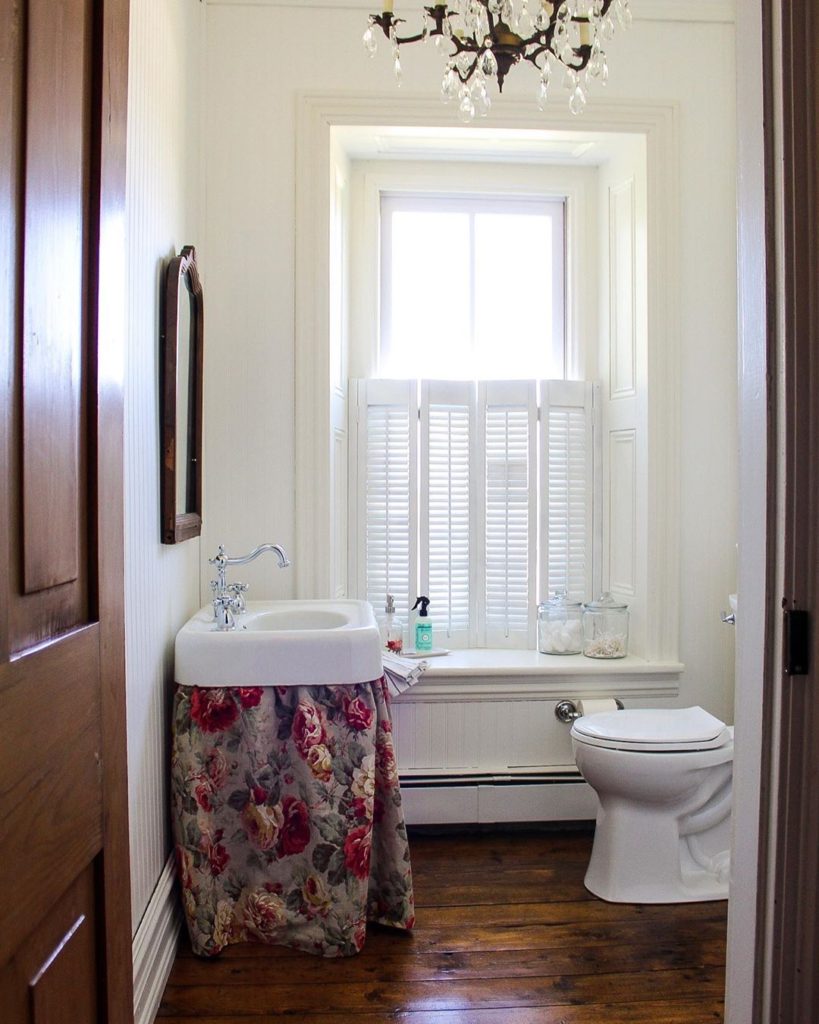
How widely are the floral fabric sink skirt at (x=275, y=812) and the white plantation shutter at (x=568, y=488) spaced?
122 centimetres

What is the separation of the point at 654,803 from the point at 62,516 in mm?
1985

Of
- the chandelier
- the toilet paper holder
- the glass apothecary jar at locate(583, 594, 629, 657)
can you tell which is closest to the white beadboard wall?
the chandelier

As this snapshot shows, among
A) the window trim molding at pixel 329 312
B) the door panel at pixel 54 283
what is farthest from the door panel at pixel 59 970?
the window trim molding at pixel 329 312

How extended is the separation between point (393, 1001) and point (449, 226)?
102 inches

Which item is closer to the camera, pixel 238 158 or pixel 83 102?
pixel 83 102

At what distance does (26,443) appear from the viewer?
70 centimetres

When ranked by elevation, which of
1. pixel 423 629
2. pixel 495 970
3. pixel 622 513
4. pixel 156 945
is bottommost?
pixel 495 970

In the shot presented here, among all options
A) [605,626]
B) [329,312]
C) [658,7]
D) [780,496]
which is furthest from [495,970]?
[658,7]

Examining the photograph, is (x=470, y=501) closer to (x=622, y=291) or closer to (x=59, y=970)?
(x=622, y=291)

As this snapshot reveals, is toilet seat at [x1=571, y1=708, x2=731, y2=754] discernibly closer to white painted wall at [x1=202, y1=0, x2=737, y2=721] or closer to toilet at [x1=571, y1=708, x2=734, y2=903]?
toilet at [x1=571, y1=708, x2=734, y2=903]

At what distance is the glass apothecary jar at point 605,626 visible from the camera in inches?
111

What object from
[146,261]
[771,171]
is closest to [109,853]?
[771,171]

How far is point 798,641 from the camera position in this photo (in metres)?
0.93

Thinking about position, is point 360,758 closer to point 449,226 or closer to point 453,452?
point 453,452
